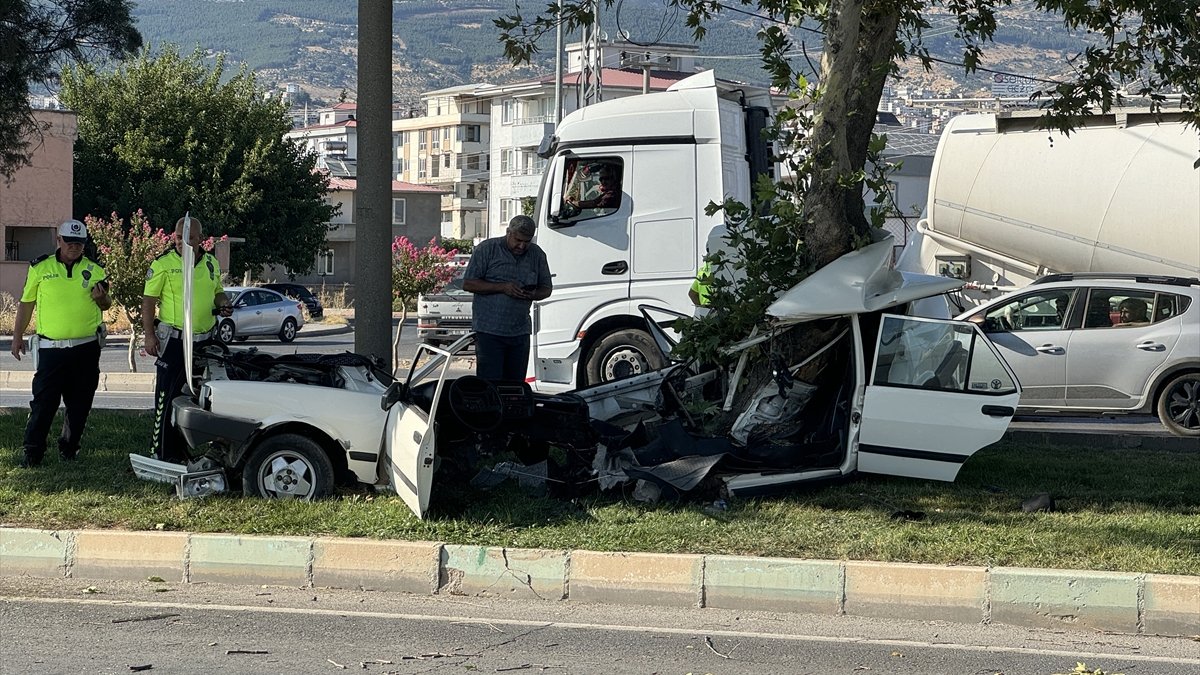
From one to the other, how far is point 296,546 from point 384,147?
3559mm

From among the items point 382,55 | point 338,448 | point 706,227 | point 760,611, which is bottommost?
point 760,611

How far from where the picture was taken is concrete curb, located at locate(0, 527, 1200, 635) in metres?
6.70

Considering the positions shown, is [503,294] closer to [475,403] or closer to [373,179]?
[373,179]

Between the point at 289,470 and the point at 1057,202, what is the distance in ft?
36.1

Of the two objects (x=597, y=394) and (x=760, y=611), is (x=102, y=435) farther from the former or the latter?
(x=760, y=611)

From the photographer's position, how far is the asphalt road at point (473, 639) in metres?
5.76

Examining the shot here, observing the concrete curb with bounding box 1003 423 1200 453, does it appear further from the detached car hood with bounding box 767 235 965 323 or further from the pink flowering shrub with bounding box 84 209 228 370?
the pink flowering shrub with bounding box 84 209 228 370

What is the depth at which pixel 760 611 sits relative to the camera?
692cm

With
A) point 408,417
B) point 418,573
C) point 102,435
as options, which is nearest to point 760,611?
point 418,573

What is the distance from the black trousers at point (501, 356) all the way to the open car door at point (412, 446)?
2016mm

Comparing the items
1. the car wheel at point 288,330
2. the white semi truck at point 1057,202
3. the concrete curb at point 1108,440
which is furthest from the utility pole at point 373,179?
the car wheel at point 288,330

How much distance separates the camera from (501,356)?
406 inches

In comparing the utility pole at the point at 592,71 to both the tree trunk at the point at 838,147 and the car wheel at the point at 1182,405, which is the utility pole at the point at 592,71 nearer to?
the car wheel at the point at 1182,405

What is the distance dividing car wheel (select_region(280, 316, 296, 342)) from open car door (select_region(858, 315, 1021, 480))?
28.3 metres
